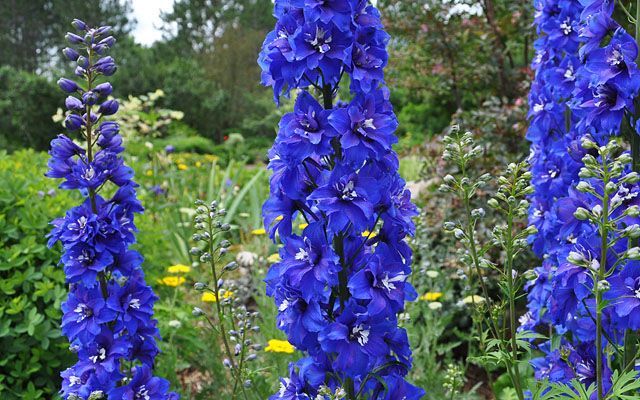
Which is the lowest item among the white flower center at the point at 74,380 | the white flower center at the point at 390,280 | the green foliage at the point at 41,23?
the white flower center at the point at 74,380

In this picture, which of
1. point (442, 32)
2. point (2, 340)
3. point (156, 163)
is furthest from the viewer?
point (156, 163)

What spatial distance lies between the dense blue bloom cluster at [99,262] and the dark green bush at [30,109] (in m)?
18.3

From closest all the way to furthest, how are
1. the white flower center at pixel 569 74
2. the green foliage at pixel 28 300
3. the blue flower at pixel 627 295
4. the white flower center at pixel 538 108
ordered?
1. the blue flower at pixel 627 295
2. the white flower center at pixel 569 74
3. the white flower center at pixel 538 108
4. the green foliage at pixel 28 300

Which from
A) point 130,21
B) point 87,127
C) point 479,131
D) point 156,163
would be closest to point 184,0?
point 130,21

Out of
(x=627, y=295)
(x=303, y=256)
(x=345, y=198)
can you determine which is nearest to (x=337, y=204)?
(x=345, y=198)

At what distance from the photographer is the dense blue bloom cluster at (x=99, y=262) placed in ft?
7.49

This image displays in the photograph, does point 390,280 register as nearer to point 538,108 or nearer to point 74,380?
point 74,380

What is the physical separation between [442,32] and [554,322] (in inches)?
154

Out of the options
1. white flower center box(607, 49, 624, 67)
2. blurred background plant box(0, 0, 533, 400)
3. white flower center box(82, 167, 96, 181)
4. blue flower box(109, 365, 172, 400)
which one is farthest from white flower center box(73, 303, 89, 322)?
white flower center box(607, 49, 624, 67)

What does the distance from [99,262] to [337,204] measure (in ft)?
3.57

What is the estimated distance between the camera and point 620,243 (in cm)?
200

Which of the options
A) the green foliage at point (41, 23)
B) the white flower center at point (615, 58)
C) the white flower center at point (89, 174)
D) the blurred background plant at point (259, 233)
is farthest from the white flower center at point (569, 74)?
the green foliage at point (41, 23)

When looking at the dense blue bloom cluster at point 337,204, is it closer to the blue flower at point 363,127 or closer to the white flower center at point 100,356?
the blue flower at point 363,127

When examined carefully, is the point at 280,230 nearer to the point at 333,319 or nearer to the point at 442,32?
the point at 333,319
